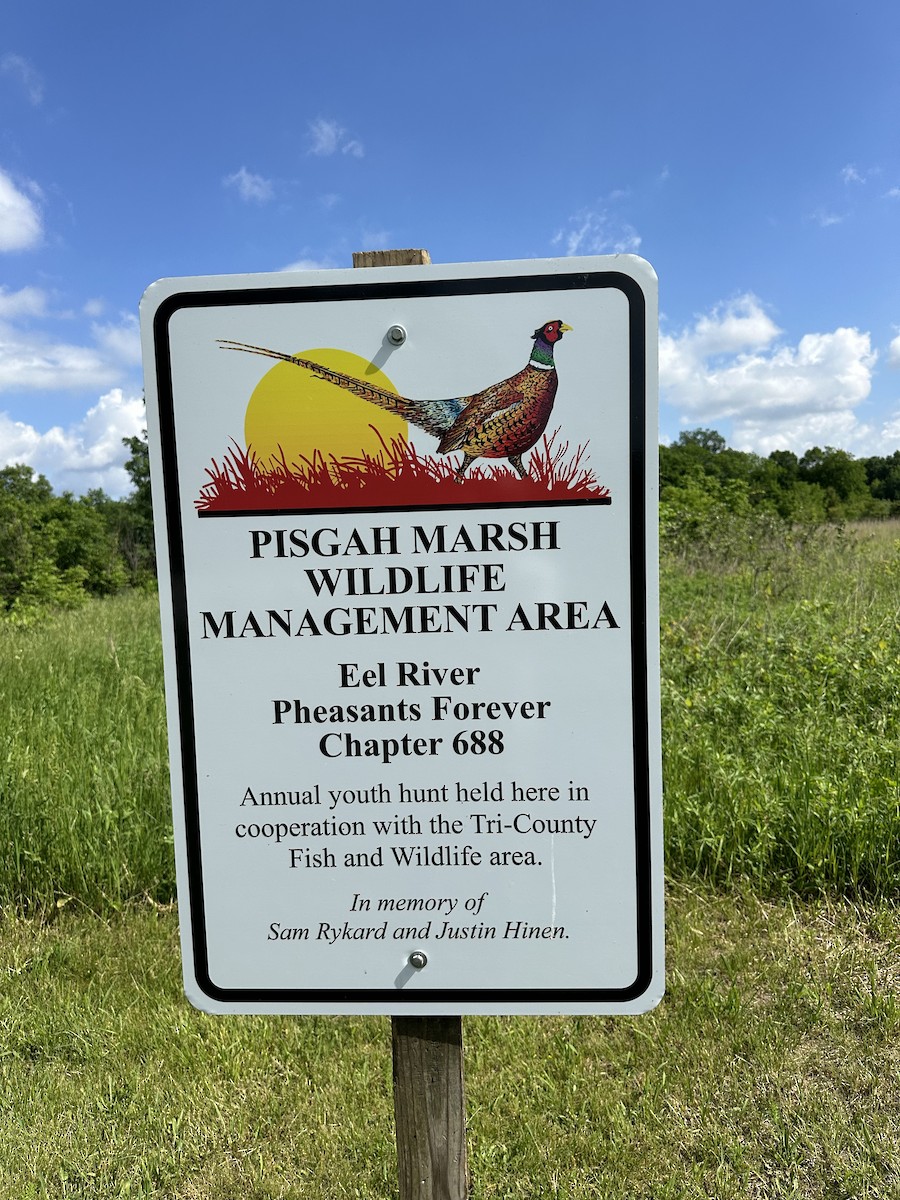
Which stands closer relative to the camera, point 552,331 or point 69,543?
point 552,331

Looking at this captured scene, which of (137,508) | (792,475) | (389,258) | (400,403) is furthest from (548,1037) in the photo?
(792,475)

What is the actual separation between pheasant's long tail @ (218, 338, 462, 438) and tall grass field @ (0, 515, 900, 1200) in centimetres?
189

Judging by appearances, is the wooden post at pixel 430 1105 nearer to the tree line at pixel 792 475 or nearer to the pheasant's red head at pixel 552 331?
the pheasant's red head at pixel 552 331

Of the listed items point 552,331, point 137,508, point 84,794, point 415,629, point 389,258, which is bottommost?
point 84,794

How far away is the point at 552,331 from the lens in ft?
4.38

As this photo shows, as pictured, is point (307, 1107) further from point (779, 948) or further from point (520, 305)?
point (520, 305)

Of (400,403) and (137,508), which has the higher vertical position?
(137,508)

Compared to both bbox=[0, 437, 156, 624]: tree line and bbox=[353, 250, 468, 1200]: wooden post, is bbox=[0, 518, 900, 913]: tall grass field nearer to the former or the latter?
bbox=[353, 250, 468, 1200]: wooden post

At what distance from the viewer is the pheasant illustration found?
1325mm

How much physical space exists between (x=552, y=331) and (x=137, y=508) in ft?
175

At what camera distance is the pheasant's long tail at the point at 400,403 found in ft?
4.40

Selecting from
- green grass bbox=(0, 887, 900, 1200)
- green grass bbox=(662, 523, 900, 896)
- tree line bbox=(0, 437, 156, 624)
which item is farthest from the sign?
tree line bbox=(0, 437, 156, 624)

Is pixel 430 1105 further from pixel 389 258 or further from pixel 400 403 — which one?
pixel 389 258

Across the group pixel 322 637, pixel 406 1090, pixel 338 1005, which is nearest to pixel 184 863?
pixel 338 1005
